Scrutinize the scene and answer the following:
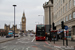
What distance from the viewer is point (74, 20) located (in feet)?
111

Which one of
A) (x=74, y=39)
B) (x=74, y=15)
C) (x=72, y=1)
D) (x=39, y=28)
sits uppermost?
(x=72, y=1)

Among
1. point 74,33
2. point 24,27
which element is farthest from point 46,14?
point 24,27

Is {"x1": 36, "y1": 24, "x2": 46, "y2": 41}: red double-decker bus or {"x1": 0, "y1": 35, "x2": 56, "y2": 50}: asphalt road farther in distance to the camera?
{"x1": 36, "y1": 24, "x2": 46, "y2": 41}: red double-decker bus

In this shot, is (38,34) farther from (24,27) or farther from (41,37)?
(24,27)

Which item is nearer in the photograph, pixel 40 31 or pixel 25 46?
pixel 25 46

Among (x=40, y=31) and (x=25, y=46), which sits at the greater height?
(x=40, y=31)

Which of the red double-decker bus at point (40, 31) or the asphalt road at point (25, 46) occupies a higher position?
the red double-decker bus at point (40, 31)

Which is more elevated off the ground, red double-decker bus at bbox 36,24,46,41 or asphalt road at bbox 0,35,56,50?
red double-decker bus at bbox 36,24,46,41

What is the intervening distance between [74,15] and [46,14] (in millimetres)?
66479

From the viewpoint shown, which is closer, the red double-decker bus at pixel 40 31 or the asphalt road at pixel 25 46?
the asphalt road at pixel 25 46

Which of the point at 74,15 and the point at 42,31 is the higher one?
the point at 74,15

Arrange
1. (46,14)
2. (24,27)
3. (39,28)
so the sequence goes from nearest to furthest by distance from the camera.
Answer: (39,28) → (46,14) → (24,27)

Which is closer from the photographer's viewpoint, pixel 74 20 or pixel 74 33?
pixel 74 20

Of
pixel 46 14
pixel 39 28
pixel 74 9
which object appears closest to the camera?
pixel 74 9
